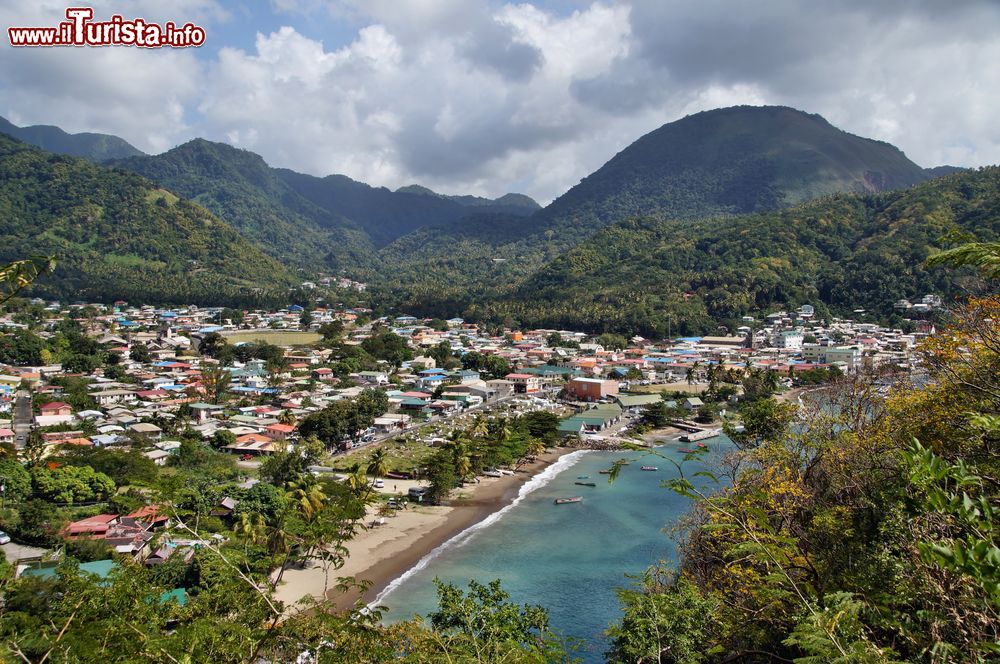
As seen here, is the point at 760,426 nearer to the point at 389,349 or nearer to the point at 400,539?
the point at 400,539

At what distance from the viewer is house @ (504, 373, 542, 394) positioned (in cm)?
3828

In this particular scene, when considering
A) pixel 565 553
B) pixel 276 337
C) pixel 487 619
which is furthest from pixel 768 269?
pixel 487 619

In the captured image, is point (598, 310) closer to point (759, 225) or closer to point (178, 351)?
point (759, 225)

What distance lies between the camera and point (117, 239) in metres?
82.6

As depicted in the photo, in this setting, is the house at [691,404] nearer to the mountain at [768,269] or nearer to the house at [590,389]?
the house at [590,389]

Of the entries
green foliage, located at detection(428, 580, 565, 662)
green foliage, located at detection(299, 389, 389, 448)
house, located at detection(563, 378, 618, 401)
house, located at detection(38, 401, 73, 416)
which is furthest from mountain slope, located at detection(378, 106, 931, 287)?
green foliage, located at detection(428, 580, 565, 662)

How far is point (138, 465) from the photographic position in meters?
18.5

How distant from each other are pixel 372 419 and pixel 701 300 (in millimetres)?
47550

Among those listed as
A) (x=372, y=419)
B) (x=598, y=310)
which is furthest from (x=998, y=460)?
(x=598, y=310)

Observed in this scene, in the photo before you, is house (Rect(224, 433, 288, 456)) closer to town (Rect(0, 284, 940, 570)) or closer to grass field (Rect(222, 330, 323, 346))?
town (Rect(0, 284, 940, 570))

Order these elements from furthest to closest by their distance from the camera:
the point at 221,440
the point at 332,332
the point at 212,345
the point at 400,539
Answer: the point at 332,332, the point at 212,345, the point at 221,440, the point at 400,539

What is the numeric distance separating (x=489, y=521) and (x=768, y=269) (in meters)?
61.5

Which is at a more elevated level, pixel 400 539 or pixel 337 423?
pixel 337 423

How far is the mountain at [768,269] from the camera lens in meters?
62.1
